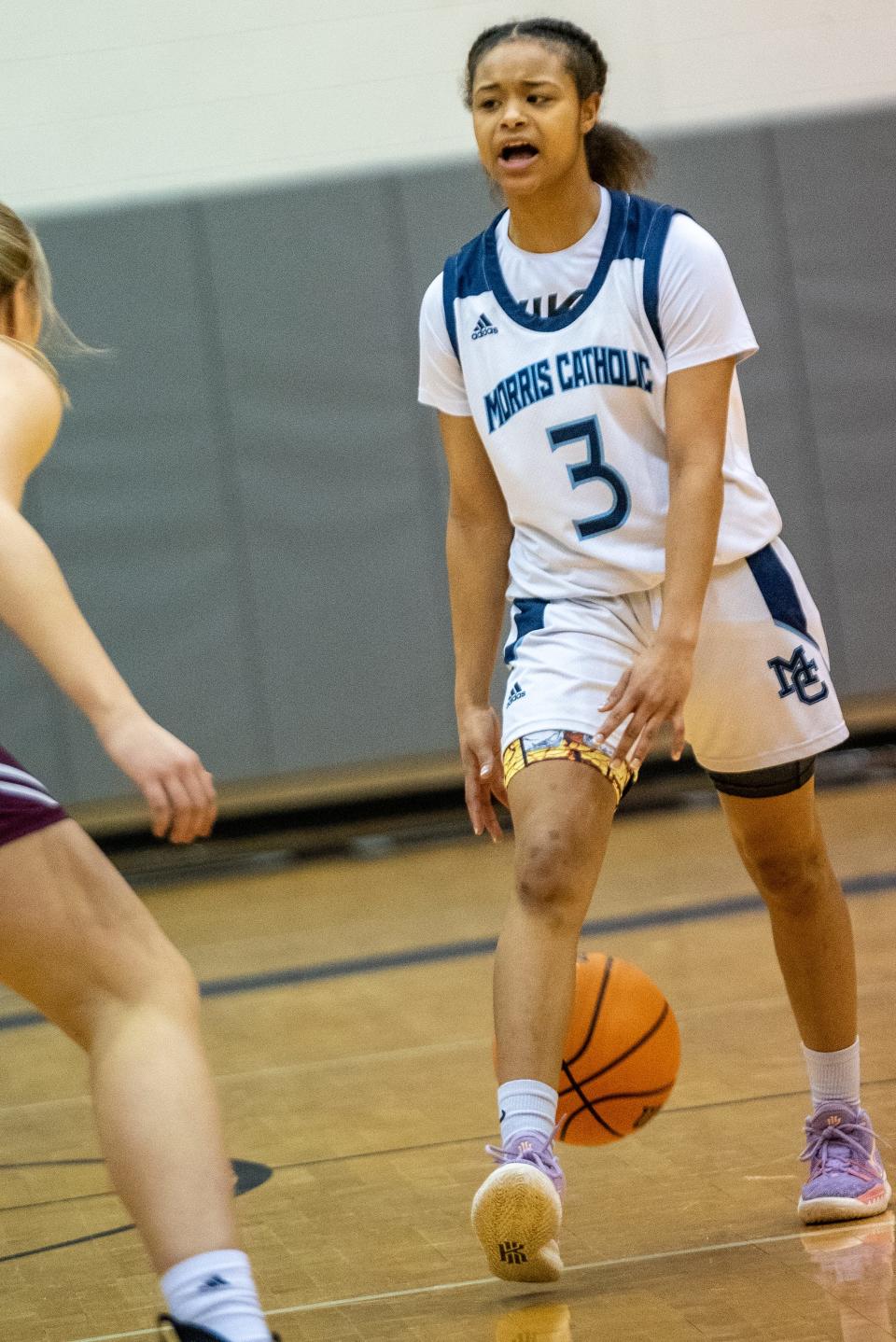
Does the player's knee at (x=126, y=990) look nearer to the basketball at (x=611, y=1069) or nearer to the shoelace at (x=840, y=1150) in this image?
the basketball at (x=611, y=1069)

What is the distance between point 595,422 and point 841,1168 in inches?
46.8

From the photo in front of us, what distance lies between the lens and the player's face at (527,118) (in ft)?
8.69

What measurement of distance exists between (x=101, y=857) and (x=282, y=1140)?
74.5 inches

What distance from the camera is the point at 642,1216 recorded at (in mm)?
2805

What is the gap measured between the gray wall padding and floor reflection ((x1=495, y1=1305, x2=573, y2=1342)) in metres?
6.41

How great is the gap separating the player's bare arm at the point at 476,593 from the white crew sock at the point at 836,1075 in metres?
0.63

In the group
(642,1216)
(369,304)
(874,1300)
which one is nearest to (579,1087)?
(642,1216)

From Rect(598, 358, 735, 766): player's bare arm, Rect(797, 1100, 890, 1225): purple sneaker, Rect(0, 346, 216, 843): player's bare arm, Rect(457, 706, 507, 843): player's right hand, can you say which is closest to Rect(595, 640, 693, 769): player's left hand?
Rect(598, 358, 735, 766): player's bare arm

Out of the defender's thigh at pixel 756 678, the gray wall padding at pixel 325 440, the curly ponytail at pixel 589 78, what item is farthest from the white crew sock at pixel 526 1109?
the gray wall padding at pixel 325 440

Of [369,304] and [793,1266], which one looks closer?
[793,1266]

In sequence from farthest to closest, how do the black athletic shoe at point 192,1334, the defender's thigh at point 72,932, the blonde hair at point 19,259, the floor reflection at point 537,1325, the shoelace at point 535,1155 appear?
the shoelace at point 535,1155 < the floor reflection at point 537,1325 < the blonde hair at point 19,259 < the defender's thigh at point 72,932 < the black athletic shoe at point 192,1334

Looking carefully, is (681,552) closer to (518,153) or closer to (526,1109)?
(518,153)

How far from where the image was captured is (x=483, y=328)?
2775 mm

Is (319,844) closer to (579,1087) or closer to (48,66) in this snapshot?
(48,66)
